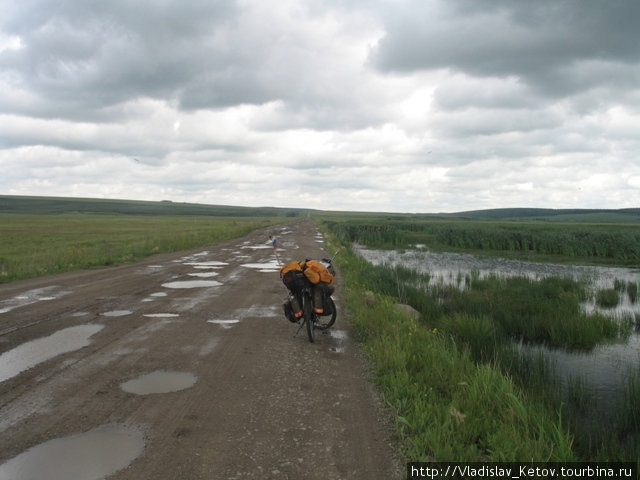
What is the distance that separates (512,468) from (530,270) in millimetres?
19731

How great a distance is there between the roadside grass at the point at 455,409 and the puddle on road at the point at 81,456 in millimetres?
2441

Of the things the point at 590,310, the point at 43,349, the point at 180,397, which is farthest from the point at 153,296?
the point at 590,310

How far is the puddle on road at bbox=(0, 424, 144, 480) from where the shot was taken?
349 centimetres

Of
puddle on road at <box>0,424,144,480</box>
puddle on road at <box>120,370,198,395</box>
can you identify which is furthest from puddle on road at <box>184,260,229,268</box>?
puddle on road at <box>0,424,144,480</box>

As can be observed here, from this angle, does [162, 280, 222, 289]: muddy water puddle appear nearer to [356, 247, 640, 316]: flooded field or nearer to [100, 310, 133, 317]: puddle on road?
[100, 310, 133, 317]: puddle on road

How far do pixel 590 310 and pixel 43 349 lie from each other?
43.2 ft

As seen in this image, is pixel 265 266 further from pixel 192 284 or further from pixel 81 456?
pixel 81 456

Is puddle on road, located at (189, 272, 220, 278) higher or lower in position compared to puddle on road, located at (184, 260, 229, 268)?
lower

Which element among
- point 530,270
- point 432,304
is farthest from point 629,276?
point 432,304

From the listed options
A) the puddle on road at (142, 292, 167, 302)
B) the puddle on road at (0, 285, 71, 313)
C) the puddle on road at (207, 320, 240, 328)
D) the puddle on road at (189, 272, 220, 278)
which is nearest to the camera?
the puddle on road at (207, 320, 240, 328)

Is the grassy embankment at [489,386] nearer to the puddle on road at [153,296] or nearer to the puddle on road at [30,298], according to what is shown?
the puddle on road at [153,296]

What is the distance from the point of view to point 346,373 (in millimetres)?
5941

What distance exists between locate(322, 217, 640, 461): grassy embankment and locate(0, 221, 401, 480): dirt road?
1.36ft

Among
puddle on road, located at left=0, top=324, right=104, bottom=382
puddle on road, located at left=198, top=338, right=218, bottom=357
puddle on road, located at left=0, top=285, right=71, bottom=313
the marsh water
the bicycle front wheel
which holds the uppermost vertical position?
the bicycle front wheel
